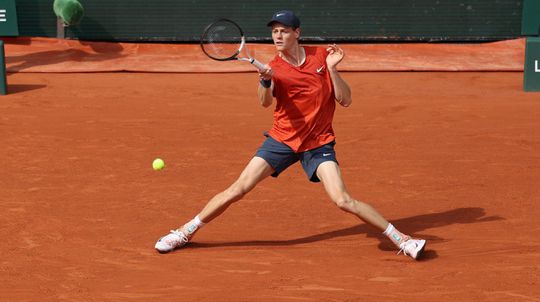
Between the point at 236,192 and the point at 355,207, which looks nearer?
the point at 355,207

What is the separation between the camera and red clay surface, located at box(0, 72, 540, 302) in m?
7.09

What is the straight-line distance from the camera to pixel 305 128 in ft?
25.0

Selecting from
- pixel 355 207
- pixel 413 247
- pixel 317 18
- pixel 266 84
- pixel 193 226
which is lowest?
pixel 413 247

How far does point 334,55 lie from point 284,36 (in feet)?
1.32

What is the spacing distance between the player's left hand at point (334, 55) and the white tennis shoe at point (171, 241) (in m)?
1.80

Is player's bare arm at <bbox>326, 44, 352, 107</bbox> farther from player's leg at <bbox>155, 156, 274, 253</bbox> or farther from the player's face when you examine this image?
player's leg at <bbox>155, 156, 274, 253</bbox>

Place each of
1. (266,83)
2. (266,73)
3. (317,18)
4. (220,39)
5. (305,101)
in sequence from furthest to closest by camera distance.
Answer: (317,18), (220,39), (305,101), (266,83), (266,73)

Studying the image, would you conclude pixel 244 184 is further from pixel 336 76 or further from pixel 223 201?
pixel 336 76

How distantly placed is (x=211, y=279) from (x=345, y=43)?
12.3m

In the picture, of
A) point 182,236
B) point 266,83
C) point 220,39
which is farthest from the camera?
point 220,39

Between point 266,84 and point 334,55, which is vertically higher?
point 334,55

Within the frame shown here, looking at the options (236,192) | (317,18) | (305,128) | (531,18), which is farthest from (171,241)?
(531,18)

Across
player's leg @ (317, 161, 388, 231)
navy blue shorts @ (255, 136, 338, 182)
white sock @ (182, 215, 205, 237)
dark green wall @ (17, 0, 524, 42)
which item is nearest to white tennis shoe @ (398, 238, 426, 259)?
player's leg @ (317, 161, 388, 231)

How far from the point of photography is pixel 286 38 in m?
7.40
